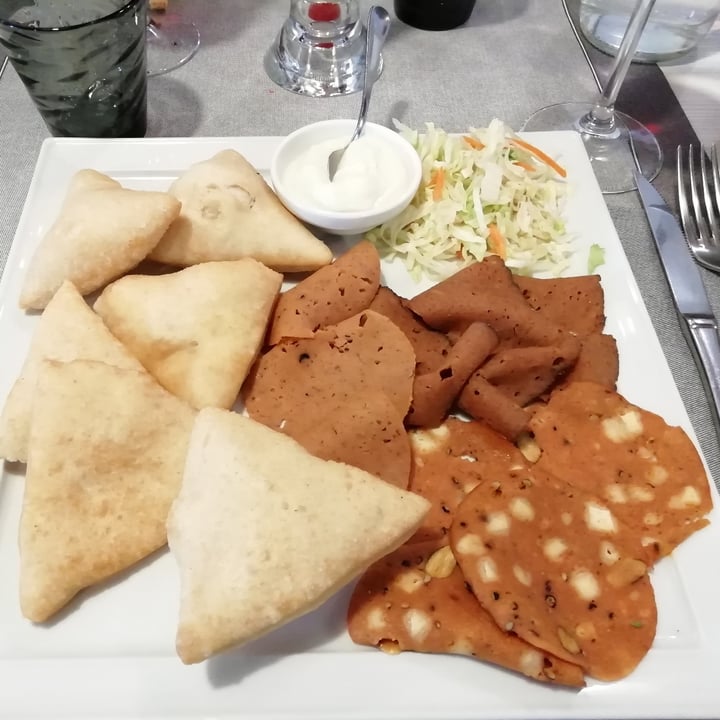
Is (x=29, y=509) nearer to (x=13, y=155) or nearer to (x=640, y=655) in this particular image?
(x=640, y=655)

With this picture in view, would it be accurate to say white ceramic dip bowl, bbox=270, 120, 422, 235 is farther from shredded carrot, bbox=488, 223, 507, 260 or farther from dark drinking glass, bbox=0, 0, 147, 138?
dark drinking glass, bbox=0, 0, 147, 138

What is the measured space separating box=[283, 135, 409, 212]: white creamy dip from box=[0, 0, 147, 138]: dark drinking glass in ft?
1.75

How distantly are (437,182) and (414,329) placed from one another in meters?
0.48

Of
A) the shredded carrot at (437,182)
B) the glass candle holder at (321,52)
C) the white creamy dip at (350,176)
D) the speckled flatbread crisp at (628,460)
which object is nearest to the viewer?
the speckled flatbread crisp at (628,460)

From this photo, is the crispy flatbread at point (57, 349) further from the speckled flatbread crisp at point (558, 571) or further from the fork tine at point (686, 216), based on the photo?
the fork tine at point (686, 216)

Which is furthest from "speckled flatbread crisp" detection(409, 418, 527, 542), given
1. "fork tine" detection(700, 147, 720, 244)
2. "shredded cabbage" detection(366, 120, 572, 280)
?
"fork tine" detection(700, 147, 720, 244)

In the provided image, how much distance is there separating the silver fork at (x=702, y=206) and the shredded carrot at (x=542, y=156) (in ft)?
1.14

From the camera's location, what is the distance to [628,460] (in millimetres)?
1252

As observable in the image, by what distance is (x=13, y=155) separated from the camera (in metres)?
1.97

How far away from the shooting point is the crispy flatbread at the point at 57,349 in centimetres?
120

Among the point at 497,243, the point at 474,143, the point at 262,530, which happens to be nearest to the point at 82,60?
the point at 474,143

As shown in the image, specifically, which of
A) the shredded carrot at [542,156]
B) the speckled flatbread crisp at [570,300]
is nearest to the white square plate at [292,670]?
the speckled flatbread crisp at [570,300]

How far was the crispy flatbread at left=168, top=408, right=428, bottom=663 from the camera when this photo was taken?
0.99m

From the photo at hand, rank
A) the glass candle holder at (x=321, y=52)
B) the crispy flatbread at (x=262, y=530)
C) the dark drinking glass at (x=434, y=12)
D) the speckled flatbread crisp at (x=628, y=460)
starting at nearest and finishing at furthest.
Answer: the crispy flatbread at (x=262, y=530), the speckled flatbread crisp at (x=628, y=460), the glass candle holder at (x=321, y=52), the dark drinking glass at (x=434, y=12)
